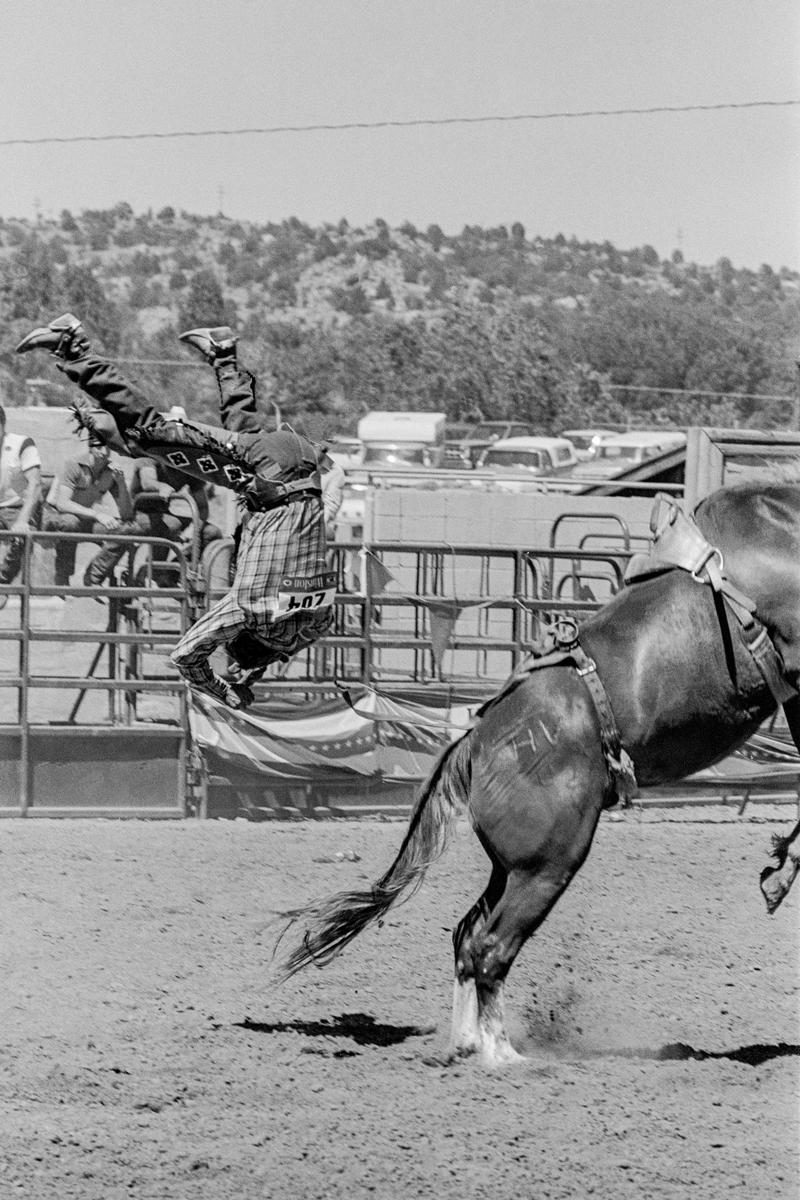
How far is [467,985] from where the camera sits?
4871mm

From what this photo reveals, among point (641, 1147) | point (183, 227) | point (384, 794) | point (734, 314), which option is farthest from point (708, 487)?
point (183, 227)

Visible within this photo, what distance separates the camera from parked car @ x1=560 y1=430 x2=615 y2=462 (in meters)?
32.9

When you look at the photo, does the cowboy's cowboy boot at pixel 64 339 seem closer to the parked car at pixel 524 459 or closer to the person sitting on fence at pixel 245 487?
the person sitting on fence at pixel 245 487

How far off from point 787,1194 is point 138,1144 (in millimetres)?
1709

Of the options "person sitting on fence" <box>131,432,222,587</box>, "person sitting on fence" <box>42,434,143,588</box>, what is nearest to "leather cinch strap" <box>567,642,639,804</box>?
"person sitting on fence" <box>131,432,222,587</box>

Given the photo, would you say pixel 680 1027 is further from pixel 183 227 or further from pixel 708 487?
pixel 183 227

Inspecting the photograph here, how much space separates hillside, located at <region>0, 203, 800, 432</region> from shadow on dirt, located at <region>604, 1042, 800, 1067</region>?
19273 millimetres

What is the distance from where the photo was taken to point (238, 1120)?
4.22 metres

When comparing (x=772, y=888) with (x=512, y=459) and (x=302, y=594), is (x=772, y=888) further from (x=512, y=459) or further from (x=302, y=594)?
(x=512, y=459)

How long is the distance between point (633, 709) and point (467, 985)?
1.05 metres

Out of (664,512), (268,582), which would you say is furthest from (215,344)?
(664,512)

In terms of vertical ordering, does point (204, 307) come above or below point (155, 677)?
above

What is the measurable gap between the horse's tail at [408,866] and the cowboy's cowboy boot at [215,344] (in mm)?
1692

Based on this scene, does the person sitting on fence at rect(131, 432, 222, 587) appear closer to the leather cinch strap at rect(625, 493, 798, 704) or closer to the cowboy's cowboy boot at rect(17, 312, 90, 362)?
the cowboy's cowboy boot at rect(17, 312, 90, 362)
